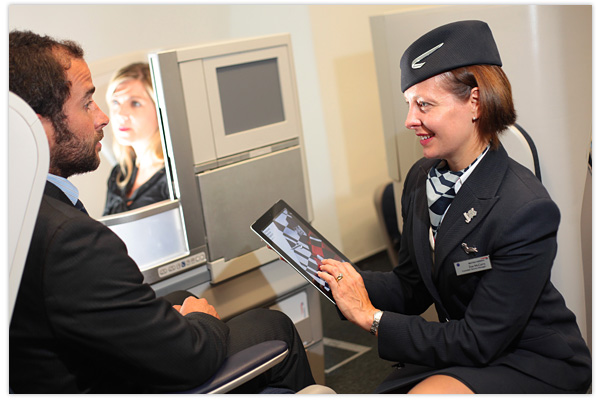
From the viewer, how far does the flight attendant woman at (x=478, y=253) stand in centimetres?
156

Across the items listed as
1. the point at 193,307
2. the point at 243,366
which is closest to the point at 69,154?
the point at 193,307

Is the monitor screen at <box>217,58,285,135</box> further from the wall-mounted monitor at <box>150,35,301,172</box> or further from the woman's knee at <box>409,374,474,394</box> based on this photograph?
the woman's knee at <box>409,374,474,394</box>

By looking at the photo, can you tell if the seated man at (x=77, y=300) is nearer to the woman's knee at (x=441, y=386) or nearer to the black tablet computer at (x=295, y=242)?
the black tablet computer at (x=295, y=242)

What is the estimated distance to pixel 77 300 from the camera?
138cm

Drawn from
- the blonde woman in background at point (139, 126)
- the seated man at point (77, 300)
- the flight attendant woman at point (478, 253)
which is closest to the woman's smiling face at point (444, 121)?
the flight attendant woman at point (478, 253)

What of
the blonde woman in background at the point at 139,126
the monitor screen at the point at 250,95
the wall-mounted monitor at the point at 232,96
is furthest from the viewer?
the blonde woman in background at the point at 139,126

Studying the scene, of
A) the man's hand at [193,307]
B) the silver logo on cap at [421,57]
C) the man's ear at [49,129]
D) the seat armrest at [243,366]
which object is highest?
the silver logo on cap at [421,57]

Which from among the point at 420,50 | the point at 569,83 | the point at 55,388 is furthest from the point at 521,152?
the point at 55,388

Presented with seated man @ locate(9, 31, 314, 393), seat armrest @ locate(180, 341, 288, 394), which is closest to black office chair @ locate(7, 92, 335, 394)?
seated man @ locate(9, 31, 314, 393)

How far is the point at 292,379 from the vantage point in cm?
187

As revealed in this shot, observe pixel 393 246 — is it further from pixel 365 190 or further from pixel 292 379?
pixel 292 379

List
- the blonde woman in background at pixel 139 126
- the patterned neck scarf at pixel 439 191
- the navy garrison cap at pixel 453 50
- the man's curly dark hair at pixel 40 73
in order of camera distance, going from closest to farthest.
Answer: the man's curly dark hair at pixel 40 73
the navy garrison cap at pixel 453 50
the patterned neck scarf at pixel 439 191
the blonde woman in background at pixel 139 126

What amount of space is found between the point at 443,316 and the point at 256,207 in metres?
0.95

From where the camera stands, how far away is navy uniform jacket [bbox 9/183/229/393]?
1.37 metres
